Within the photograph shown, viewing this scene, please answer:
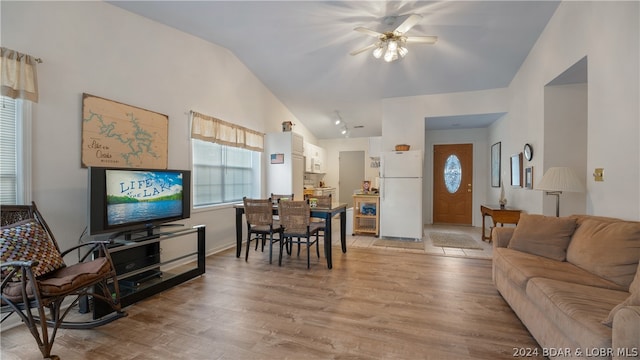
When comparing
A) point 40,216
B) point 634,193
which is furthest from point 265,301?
point 634,193

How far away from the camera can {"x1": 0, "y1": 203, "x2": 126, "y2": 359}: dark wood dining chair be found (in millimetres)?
1763

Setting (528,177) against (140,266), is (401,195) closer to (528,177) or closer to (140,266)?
(528,177)

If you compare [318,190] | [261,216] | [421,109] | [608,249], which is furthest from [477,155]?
[261,216]

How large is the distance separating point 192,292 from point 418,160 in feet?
13.6

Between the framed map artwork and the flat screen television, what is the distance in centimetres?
40

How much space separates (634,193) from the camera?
6.95ft

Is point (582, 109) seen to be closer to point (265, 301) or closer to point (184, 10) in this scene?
point (265, 301)

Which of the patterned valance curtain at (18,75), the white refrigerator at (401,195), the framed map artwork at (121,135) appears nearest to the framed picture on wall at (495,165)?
the white refrigerator at (401,195)

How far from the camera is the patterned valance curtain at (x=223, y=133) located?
13.0 ft

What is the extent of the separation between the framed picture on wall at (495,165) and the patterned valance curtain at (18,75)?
7021 mm

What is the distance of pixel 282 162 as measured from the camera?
5.64 metres

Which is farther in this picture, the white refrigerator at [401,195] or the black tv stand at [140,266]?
the white refrigerator at [401,195]

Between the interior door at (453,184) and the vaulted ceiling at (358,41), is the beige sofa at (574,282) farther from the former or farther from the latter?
the interior door at (453,184)

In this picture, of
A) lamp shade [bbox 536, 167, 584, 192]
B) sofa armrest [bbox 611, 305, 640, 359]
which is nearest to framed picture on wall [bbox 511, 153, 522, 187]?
lamp shade [bbox 536, 167, 584, 192]
